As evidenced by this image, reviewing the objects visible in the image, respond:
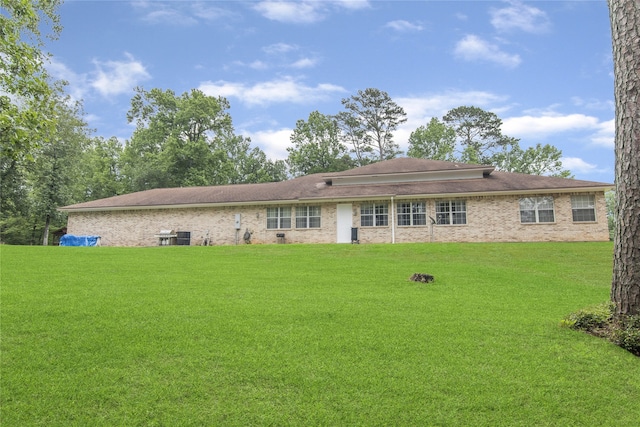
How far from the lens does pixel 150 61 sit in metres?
19.3

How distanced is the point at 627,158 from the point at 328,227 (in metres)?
17.6

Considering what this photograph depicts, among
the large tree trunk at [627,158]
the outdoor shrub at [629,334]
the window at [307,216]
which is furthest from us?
the window at [307,216]

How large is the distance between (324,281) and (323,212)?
13.6 m

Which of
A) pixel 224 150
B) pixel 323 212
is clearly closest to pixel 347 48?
pixel 323 212

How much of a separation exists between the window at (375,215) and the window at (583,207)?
9.08 m

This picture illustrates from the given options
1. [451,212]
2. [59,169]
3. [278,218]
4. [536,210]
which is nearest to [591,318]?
[451,212]

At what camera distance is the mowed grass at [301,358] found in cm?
324

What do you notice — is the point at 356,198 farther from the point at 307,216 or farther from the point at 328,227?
the point at 307,216

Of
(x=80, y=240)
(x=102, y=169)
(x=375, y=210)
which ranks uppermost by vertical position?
(x=102, y=169)

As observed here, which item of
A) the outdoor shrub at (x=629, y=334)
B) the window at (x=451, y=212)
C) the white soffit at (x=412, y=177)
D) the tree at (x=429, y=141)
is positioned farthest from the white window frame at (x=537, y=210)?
the tree at (x=429, y=141)

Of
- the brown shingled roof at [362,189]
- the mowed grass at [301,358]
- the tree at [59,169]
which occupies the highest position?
the tree at [59,169]

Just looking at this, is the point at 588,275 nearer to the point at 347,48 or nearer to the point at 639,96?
the point at 639,96

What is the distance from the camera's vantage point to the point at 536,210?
20031 mm

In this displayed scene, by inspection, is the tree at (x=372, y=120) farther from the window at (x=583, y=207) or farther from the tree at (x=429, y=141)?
the window at (x=583, y=207)
